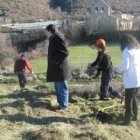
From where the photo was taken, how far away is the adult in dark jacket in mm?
8648

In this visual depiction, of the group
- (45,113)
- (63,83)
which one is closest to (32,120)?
(45,113)

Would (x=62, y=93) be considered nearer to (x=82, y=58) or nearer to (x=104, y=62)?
(x=104, y=62)

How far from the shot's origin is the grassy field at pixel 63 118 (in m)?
7.20

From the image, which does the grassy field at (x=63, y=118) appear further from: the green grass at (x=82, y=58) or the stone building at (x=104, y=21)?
the stone building at (x=104, y=21)

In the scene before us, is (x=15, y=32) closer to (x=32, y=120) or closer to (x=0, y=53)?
(x=0, y=53)

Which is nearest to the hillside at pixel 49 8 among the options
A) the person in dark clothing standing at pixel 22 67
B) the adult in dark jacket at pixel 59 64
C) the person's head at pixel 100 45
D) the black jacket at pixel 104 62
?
the person in dark clothing standing at pixel 22 67

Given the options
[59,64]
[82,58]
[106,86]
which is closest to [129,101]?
[59,64]

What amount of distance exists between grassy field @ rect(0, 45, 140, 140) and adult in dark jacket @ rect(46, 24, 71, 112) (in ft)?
0.97

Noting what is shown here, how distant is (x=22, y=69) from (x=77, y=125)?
10.0m

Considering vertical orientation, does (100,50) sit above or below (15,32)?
above

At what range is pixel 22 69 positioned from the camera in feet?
58.2

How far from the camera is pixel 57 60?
876 centimetres

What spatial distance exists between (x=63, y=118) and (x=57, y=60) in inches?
42.4

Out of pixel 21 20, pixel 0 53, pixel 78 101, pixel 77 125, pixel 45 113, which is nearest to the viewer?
pixel 77 125
